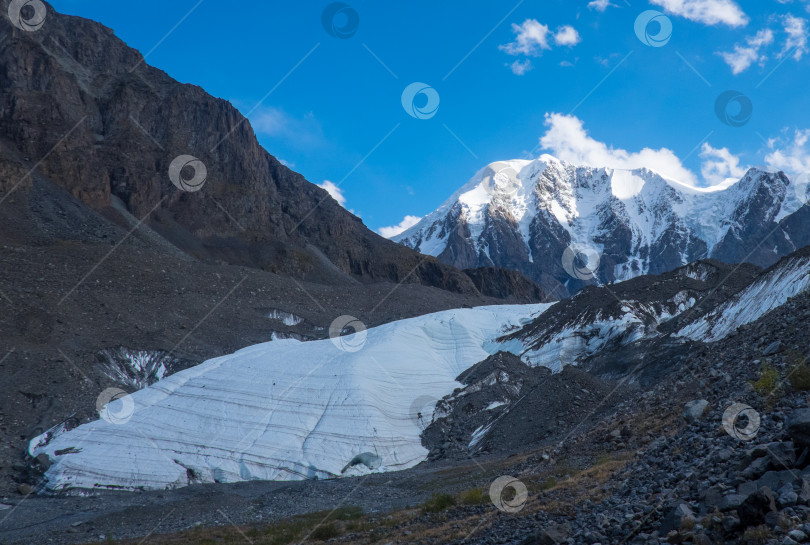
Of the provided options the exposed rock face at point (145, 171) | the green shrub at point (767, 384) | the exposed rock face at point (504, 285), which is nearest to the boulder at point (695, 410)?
the green shrub at point (767, 384)

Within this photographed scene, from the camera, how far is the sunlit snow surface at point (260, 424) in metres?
28.2

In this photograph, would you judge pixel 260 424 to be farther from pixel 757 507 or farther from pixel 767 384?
pixel 757 507

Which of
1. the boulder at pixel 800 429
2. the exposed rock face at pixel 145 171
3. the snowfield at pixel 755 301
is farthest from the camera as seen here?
the exposed rock face at pixel 145 171

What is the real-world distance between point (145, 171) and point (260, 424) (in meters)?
96.5

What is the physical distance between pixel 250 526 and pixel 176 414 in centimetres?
1548

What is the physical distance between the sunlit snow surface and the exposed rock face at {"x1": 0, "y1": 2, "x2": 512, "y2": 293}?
175ft

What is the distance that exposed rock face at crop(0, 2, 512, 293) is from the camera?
96.2 metres

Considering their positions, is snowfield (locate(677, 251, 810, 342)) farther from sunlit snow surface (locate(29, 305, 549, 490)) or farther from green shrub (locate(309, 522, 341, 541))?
green shrub (locate(309, 522, 341, 541))

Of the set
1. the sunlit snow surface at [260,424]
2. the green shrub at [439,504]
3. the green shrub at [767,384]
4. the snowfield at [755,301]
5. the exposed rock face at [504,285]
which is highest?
the exposed rock face at [504,285]

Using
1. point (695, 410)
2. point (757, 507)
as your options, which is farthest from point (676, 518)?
point (695, 410)

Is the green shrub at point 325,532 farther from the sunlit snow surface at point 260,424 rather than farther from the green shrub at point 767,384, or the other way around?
the sunlit snow surface at point 260,424

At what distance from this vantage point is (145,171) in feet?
375

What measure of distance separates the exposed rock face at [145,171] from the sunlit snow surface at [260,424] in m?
53.2

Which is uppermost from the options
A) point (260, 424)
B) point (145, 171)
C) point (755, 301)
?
point (145, 171)
